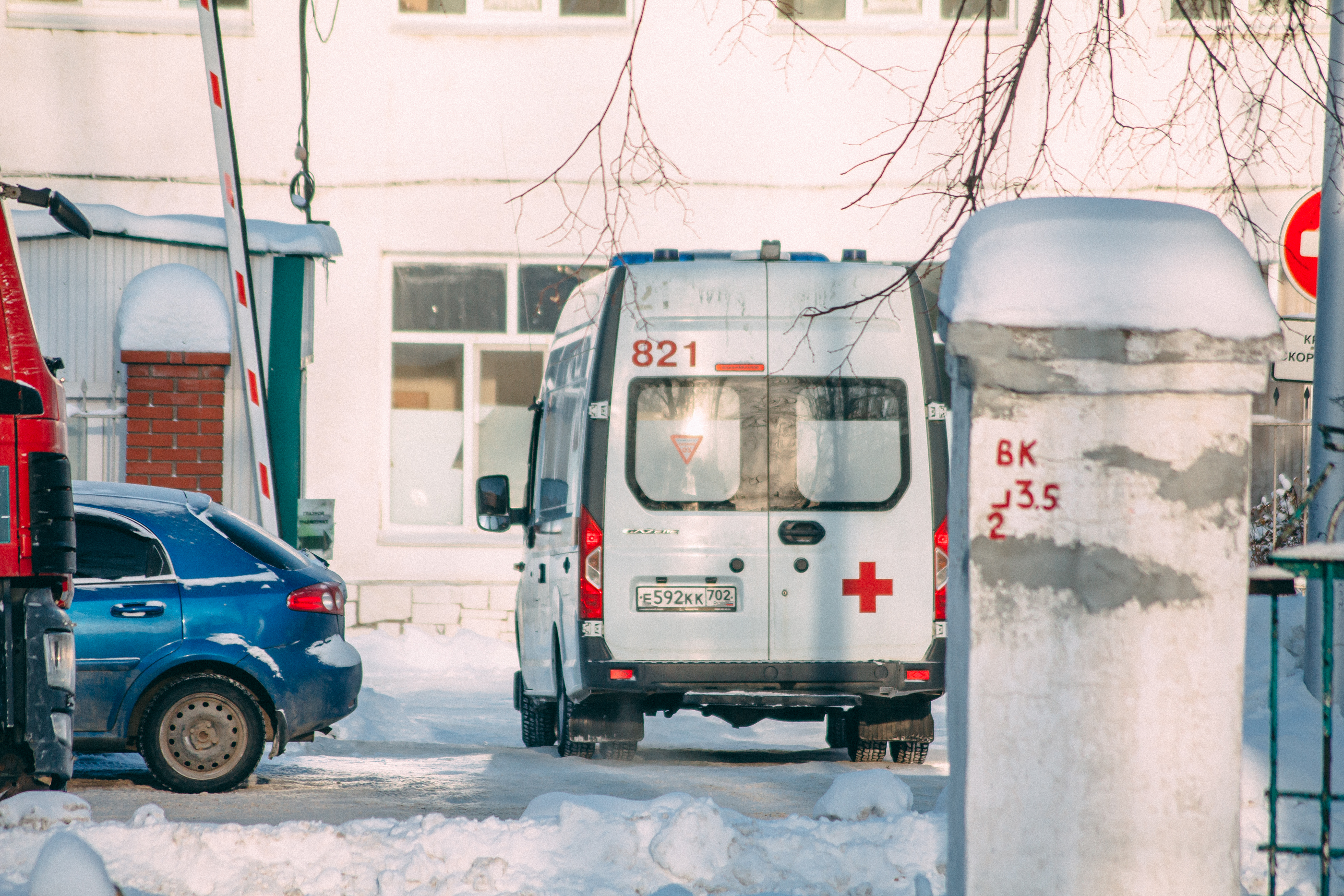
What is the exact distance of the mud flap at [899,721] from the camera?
29.7ft

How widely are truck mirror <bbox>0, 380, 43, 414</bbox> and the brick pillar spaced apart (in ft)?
22.9

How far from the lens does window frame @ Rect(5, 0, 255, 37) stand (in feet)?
50.5

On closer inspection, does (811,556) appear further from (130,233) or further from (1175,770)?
(130,233)

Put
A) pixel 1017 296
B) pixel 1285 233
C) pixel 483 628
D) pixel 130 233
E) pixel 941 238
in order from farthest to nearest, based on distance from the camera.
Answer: pixel 483 628 < pixel 130 233 < pixel 1285 233 < pixel 941 238 < pixel 1017 296

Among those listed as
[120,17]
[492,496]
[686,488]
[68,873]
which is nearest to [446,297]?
[120,17]

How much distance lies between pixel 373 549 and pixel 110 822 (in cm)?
939

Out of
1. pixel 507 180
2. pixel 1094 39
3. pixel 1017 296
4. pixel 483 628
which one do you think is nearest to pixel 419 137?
pixel 507 180

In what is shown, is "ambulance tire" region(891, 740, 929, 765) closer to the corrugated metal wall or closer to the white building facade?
the corrugated metal wall

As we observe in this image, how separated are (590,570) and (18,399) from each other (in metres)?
3.33

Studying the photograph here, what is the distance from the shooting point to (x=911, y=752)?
927 centimetres

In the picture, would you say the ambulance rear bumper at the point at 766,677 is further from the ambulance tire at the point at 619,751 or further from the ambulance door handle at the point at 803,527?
the ambulance tire at the point at 619,751

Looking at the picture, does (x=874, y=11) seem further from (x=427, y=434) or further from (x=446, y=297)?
(x=427, y=434)

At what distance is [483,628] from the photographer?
1540 centimetres

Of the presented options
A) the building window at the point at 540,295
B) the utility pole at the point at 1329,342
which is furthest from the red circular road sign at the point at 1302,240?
the building window at the point at 540,295
